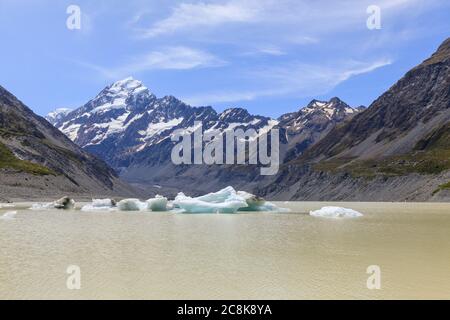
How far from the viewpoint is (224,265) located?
25688mm

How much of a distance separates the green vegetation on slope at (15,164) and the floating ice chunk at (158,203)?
10212cm

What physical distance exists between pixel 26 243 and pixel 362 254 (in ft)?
78.5

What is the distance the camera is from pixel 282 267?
24938 mm

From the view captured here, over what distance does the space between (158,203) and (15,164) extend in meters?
111

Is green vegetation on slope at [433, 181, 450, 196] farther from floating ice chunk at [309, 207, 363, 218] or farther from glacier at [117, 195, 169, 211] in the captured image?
glacier at [117, 195, 169, 211]

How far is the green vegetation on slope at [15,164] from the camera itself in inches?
6928


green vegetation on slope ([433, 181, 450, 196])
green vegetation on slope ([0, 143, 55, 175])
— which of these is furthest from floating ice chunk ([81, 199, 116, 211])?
green vegetation on slope ([433, 181, 450, 196])

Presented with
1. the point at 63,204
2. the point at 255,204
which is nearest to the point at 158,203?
the point at 255,204

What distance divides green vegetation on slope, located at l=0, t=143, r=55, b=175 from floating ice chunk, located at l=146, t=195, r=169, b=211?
102m

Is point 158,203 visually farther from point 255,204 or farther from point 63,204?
point 63,204
